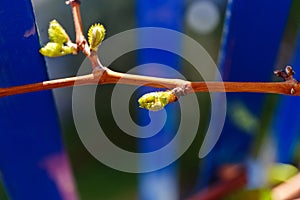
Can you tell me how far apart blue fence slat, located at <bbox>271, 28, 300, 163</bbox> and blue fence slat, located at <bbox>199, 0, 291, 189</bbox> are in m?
0.04

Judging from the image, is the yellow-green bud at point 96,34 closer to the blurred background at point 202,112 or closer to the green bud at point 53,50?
the green bud at point 53,50

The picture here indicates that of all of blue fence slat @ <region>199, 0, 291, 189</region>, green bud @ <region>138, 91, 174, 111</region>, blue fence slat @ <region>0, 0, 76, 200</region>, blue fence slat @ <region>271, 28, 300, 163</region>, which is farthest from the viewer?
blue fence slat @ <region>271, 28, 300, 163</region>

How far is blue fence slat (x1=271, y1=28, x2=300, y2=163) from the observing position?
2.49 feet

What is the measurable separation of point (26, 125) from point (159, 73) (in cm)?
23

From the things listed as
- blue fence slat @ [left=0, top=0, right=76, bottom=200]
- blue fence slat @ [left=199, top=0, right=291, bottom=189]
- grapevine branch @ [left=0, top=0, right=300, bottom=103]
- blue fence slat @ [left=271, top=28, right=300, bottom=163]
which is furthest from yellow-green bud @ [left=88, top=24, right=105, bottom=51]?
blue fence slat @ [left=271, top=28, right=300, bottom=163]

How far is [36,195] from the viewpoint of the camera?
2.37 ft

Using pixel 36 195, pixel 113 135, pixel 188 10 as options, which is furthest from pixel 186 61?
pixel 36 195

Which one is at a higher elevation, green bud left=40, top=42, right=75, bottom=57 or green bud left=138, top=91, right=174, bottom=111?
green bud left=40, top=42, right=75, bottom=57

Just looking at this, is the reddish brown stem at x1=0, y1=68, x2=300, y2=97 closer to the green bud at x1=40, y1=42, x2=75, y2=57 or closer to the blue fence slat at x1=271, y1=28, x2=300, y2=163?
the green bud at x1=40, y1=42, x2=75, y2=57

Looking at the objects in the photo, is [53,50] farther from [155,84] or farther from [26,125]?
[26,125]

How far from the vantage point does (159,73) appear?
688 millimetres

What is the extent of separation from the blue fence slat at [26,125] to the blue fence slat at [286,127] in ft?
1.30

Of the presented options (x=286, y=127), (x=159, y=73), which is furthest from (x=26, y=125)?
(x=286, y=127)

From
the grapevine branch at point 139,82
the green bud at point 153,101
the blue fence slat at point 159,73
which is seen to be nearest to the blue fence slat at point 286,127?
the blue fence slat at point 159,73
